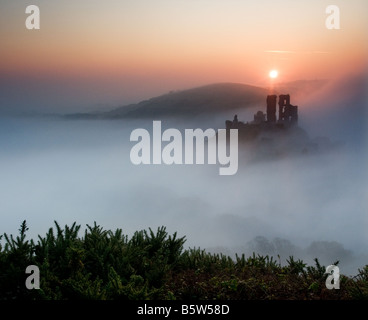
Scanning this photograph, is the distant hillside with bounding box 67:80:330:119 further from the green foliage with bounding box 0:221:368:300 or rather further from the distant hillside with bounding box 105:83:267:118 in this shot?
the green foliage with bounding box 0:221:368:300

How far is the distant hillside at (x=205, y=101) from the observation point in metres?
11.1

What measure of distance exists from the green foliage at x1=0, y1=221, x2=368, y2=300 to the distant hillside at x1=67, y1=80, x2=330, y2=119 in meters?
1.85

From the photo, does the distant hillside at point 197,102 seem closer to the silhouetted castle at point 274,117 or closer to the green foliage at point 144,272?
the silhouetted castle at point 274,117

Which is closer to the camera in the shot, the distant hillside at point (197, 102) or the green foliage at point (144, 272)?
the green foliage at point (144, 272)

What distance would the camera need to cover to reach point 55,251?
10.1 m

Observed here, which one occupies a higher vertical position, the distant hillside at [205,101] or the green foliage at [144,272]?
the distant hillside at [205,101]

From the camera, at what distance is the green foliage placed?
9.38 meters

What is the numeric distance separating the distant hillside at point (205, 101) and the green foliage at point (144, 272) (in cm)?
185

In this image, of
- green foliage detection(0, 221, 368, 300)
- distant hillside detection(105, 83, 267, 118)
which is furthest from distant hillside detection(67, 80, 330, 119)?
green foliage detection(0, 221, 368, 300)

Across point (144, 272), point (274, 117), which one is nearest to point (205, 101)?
point (274, 117)

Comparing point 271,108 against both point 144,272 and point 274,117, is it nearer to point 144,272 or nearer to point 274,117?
point 274,117

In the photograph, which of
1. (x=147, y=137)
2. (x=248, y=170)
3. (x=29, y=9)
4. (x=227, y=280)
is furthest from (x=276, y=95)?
(x=29, y=9)

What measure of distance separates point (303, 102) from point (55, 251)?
460 cm

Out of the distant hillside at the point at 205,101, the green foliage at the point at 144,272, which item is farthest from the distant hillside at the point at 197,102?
the green foliage at the point at 144,272
